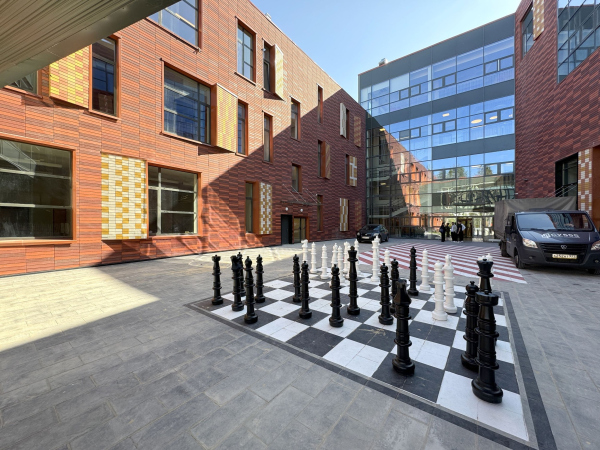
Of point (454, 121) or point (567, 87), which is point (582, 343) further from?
point (454, 121)

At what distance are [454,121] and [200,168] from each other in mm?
20607

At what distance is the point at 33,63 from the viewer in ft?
11.8

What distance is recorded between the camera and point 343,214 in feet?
70.0

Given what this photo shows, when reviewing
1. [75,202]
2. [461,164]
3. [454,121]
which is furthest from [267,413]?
[454,121]

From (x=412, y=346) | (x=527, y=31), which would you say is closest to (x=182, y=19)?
(x=412, y=346)

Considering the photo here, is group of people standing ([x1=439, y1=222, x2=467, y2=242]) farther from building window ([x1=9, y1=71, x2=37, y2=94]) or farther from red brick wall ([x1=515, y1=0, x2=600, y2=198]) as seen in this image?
building window ([x1=9, y1=71, x2=37, y2=94])

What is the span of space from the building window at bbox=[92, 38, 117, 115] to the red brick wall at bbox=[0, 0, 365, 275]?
33cm

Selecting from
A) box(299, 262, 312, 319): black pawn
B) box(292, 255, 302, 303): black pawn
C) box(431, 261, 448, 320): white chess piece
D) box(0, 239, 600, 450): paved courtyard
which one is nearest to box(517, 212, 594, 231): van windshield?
box(0, 239, 600, 450): paved courtyard

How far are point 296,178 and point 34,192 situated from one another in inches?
505

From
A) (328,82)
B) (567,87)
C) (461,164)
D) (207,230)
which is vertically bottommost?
(207,230)

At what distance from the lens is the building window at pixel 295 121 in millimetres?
17016

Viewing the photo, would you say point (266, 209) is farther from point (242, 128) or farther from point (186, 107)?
point (186, 107)

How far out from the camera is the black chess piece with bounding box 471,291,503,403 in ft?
6.20

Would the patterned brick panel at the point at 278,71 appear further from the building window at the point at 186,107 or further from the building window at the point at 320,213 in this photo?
the building window at the point at 320,213
